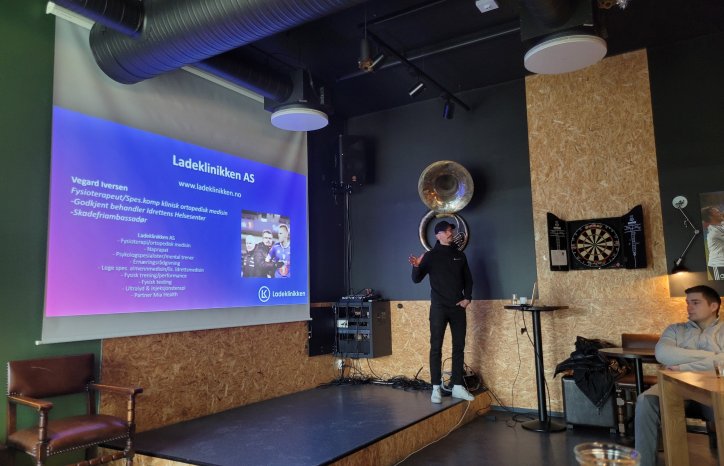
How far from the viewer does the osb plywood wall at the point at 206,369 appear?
4031 millimetres

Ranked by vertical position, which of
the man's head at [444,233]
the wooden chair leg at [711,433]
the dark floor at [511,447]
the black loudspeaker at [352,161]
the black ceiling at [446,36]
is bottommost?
the dark floor at [511,447]

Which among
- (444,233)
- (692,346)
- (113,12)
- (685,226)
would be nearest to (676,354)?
(692,346)

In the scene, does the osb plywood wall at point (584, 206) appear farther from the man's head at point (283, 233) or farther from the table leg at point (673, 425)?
the table leg at point (673, 425)

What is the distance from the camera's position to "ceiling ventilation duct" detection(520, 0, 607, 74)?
3385mm

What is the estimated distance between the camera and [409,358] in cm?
612

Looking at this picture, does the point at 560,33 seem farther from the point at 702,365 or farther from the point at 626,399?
the point at 626,399

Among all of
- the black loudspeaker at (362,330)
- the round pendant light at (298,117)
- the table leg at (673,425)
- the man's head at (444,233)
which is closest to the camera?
the table leg at (673,425)

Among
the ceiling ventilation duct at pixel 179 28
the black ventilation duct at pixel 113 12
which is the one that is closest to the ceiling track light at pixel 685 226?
the ceiling ventilation duct at pixel 179 28

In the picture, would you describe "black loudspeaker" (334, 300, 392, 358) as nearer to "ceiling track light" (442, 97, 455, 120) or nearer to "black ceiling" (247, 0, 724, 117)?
"ceiling track light" (442, 97, 455, 120)

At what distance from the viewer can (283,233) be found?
222 inches

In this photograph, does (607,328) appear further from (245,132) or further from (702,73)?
(245,132)

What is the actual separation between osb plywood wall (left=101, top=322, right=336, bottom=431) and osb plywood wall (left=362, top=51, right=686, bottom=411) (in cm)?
198

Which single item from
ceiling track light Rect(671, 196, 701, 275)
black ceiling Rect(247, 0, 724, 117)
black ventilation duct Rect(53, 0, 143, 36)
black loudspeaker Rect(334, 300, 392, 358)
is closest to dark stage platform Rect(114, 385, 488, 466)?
black loudspeaker Rect(334, 300, 392, 358)

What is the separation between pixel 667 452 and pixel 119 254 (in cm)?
379
